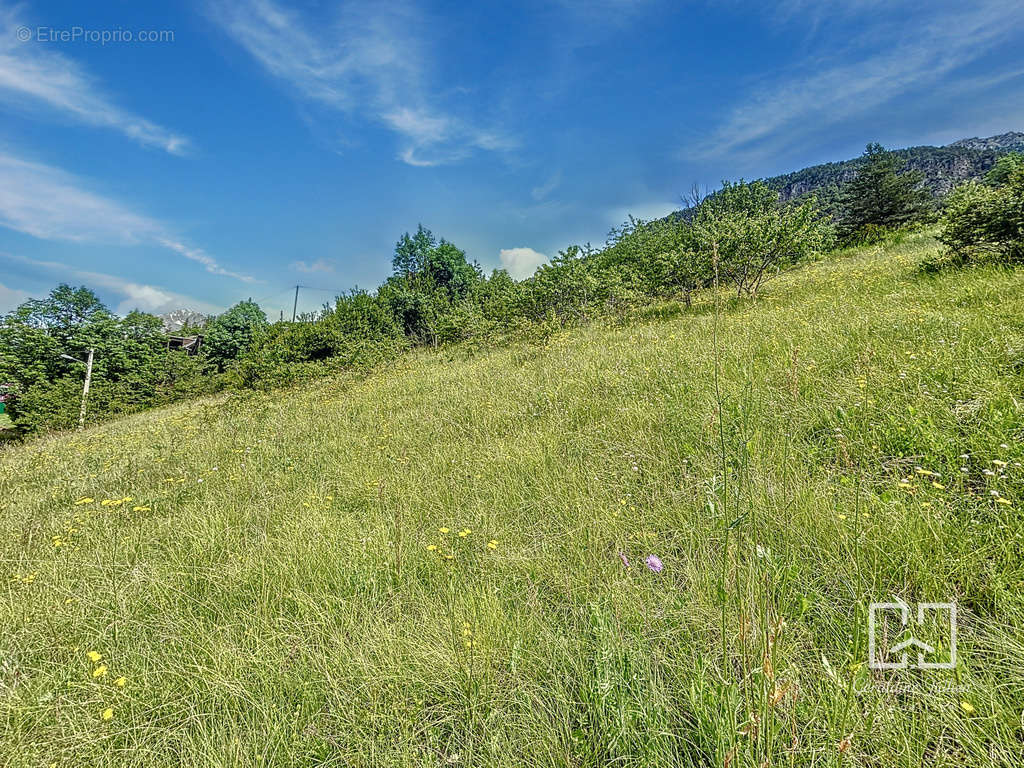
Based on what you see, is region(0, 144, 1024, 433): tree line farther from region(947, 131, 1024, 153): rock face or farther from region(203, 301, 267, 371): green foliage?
region(947, 131, 1024, 153): rock face

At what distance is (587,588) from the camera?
1700mm

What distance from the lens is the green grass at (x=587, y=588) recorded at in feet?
3.60

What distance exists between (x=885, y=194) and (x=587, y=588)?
44.2 m

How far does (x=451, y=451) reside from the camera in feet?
11.5

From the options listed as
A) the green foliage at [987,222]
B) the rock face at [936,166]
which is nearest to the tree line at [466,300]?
the green foliage at [987,222]

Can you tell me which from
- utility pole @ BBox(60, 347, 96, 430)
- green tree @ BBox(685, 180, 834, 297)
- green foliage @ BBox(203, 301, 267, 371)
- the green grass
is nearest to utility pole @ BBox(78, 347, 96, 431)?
utility pole @ BBox(60, 347, 96, 430)

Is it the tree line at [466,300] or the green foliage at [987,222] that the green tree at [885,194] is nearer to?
the tree line at [466,300]

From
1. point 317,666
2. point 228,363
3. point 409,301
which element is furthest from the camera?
point 228,363

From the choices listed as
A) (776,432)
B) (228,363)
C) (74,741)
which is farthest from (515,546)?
(228,363)

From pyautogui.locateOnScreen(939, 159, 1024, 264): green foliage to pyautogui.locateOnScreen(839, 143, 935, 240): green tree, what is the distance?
31370 millimetres

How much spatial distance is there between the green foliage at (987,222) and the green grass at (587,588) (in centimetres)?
239

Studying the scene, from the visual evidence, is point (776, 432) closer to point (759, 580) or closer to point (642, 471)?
point (642, 471)

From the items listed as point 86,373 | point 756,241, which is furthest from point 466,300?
point 86,373

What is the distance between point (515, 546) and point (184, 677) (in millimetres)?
1508
